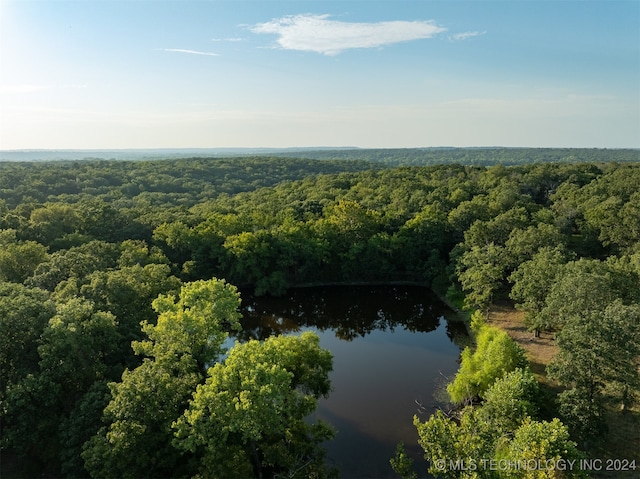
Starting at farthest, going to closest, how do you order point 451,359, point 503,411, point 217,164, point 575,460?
point 217,164
point 451,359
point 503,411
point 575,460

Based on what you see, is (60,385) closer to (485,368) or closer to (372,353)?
(485,368)

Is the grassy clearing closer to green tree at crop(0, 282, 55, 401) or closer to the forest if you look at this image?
the forest

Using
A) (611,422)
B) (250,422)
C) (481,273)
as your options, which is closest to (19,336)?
(250,422)

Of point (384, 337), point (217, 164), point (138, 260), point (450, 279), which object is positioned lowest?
point (384, 337)

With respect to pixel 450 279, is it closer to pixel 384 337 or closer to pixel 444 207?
pixel 384 337

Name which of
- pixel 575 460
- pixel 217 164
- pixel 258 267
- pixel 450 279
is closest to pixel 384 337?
pixel 450 279

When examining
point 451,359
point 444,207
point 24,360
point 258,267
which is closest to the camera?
point 24,360

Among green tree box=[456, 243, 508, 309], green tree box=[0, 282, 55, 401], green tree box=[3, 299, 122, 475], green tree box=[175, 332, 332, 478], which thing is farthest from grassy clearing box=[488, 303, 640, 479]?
green tree box=[0, 282, 55, 401]
